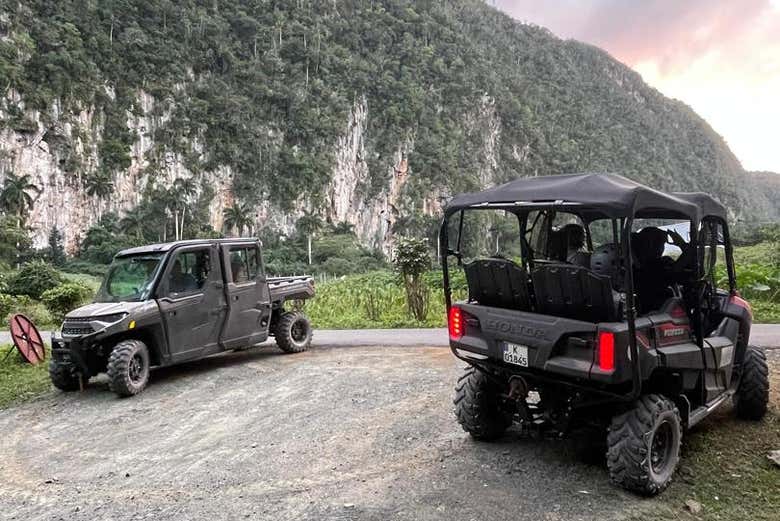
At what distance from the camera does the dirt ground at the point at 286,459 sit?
3.98 meters

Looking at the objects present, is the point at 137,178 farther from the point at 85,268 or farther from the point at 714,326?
the point at 714,326

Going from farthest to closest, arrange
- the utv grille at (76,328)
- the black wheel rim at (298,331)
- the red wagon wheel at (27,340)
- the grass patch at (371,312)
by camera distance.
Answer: the grass patch at (371,312)
the black wheel rim at (298,331)
the red wagon wheel at (27,340)
the utv grille at (76,328)

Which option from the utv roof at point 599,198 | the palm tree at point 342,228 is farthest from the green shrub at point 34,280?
the palm tree at point 342,228

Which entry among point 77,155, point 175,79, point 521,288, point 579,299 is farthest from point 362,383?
point 175,79

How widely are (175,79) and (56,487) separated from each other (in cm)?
8189

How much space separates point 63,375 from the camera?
7.99 m

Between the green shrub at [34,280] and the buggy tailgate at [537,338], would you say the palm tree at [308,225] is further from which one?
the buggy tailgate at [537,338]

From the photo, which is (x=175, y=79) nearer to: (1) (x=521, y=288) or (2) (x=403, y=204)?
(2) (x=403, y=204)

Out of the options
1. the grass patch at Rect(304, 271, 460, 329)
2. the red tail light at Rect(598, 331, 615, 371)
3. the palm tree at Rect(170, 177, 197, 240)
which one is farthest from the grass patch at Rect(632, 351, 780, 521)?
the palm tree at Rect(170, 177, 197, 240)

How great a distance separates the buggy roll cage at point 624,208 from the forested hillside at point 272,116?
66.8m

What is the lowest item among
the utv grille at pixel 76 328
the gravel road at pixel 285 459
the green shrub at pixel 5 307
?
the gravel road at pixel 285 459

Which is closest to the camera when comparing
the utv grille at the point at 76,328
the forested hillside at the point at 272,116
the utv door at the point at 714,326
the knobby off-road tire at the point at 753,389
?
the utv door at the point at 714,326

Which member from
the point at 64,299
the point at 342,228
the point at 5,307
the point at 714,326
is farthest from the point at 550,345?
the point at 342,228

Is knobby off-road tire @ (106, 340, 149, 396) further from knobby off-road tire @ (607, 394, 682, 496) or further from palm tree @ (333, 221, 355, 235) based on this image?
palm tree @ (333, 221, 355, 235)
